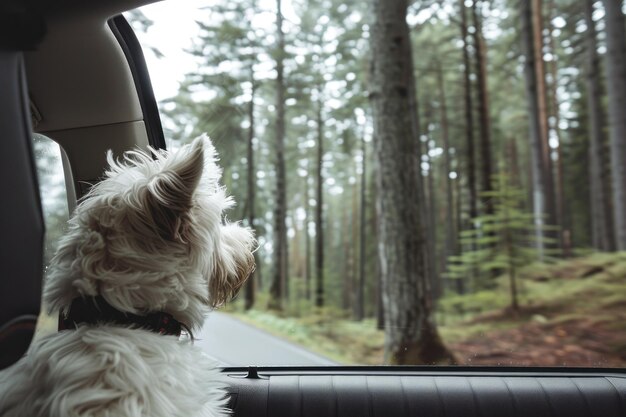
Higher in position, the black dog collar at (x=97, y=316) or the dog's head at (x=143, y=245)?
the dog's head at (x=143, y=245)

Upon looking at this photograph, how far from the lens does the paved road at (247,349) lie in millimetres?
3512

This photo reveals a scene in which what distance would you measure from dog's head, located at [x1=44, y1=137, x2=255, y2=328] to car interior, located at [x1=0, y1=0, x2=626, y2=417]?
54 cm

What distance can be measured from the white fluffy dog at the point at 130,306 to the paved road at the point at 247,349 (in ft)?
4.25

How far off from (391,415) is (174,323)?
5.11ft

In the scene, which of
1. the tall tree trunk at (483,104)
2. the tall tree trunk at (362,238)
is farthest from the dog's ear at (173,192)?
the tall tree trunk at (362,238)

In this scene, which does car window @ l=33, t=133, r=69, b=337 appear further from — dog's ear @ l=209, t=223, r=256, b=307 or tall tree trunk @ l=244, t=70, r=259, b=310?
tall tree trunk @ l=244, t=70, r=259, b=310

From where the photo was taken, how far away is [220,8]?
5762 millimetres

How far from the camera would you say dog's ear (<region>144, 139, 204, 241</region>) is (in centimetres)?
170

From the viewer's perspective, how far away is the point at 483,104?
11.8 metres

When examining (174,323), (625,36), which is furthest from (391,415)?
(625,36)

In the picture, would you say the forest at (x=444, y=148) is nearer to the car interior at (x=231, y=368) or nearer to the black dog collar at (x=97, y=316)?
the car interior at (x=231, y=368)

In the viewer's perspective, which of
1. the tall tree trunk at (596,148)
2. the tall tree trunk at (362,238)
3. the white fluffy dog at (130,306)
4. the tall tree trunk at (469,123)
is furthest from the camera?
the tall tree trunk at (362,238)

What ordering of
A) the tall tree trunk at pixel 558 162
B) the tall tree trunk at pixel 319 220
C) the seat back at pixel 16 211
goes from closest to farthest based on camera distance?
the seat back at pixel 16 211, the tall tree trunk at pixel 558 162, the tall tree trunk at pixel 319 220

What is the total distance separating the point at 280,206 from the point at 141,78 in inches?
380
